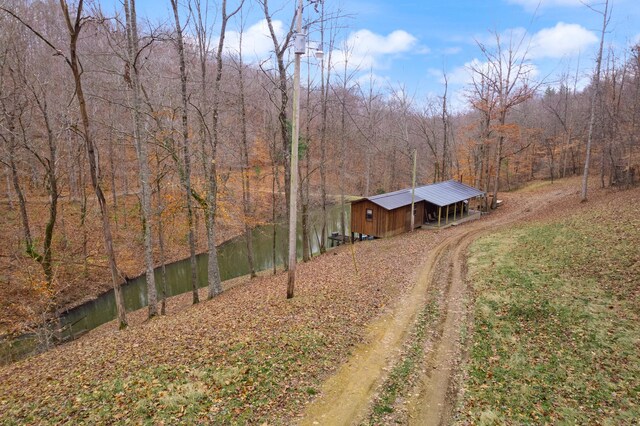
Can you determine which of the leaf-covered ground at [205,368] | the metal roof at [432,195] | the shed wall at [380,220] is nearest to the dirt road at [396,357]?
the leaf-covered ground at [205,368]

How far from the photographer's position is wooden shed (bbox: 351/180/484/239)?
2620 cm

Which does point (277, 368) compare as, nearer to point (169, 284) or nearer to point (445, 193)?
point (169, 284)

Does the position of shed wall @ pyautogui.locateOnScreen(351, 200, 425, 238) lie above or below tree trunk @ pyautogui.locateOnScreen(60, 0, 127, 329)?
below

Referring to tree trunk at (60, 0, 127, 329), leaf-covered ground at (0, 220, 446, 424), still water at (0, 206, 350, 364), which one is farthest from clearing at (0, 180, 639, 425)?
still water at (0, 206, 350, 364)

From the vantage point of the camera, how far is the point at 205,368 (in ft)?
24.5

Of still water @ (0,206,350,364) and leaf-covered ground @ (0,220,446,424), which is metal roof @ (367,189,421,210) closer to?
still water @ (0,206,350,364)

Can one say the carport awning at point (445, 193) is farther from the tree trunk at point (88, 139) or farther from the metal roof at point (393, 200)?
the tree trunk at point (88, 139)

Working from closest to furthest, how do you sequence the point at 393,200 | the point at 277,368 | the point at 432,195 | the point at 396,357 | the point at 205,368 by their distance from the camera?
the point at 205,368
the point at 277,368
the point at 396,357
the point at 393,200
the point at 432,195

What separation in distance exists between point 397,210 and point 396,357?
18884mm

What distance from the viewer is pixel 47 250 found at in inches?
593

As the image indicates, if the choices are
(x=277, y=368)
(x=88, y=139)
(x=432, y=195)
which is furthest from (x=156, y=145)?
(x=432, y=195)

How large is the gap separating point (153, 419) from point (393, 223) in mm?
22461

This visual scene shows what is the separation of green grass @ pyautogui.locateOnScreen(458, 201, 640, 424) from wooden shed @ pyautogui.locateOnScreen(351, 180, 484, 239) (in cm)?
978

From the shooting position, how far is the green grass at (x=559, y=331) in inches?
273
